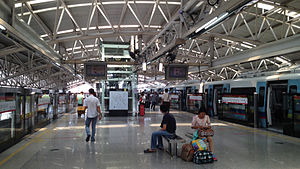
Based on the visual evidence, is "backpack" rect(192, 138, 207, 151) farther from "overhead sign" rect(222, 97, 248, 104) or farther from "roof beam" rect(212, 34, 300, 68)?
"roof beam" rect(212, 34, 300, 68)

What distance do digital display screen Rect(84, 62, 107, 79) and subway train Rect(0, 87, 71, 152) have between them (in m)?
3.11

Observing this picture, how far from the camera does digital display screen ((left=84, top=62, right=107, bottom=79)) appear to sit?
1369 centimetres

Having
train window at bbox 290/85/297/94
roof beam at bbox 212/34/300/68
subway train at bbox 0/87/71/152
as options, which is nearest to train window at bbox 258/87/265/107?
train window at bbox 290/85/297/94

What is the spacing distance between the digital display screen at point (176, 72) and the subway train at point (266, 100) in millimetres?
2626

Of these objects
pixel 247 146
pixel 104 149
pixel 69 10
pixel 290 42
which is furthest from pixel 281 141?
pixel 69 10

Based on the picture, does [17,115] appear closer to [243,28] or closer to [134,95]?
[134,95]

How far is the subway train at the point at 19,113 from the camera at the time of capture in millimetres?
A: 6227

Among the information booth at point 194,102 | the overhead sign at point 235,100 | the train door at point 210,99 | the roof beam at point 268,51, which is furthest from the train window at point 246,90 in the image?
the information booth at point 194,102

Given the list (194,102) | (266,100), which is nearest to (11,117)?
(266,100)

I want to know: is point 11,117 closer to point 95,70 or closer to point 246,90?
point 95,70

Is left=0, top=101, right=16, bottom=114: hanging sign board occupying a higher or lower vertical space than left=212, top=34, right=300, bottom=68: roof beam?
lower

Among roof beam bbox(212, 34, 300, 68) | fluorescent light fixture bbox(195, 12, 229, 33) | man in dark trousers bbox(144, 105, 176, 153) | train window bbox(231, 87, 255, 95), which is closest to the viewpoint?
fluorescent light fixture bbox(195, 12, 229, 33)

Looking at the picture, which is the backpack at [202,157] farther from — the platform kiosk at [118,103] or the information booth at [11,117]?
the platform kiosk at [118,103]

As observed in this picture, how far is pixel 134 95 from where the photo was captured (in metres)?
15.9
